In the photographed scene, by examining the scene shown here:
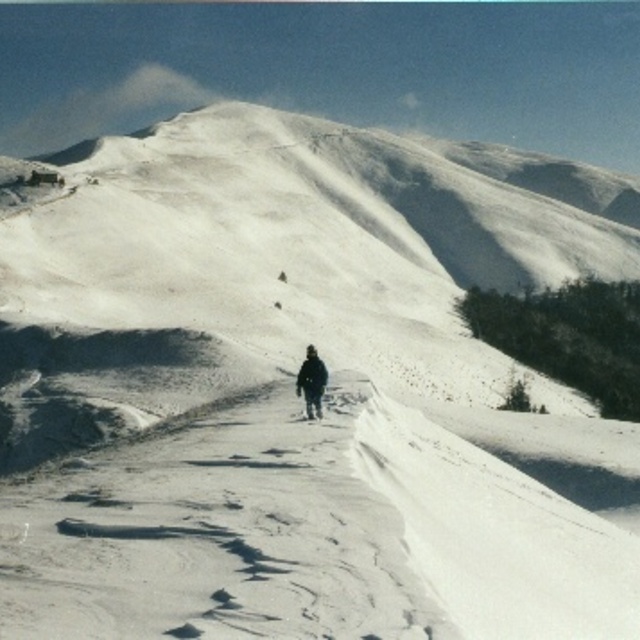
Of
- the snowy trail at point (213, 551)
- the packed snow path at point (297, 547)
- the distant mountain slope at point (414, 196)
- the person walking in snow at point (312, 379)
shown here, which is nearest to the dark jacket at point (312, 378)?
the person walking in snow at point (312, 379)

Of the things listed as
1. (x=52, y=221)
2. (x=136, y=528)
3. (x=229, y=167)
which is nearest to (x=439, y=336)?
(x=52, y=221)

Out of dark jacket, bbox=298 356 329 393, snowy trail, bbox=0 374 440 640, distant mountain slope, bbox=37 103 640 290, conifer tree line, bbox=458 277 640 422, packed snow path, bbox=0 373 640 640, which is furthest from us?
distant mountain slope, bbox=37 103 640 290

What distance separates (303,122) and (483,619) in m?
180

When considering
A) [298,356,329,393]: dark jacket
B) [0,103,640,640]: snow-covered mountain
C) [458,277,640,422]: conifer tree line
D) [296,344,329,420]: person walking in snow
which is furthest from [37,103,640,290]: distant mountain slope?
[298,356,329,393]: dark jacket

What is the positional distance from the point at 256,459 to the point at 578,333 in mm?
73343

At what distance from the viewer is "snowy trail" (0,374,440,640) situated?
750cm

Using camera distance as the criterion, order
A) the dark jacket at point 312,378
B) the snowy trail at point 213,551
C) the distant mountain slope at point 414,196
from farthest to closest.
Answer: the distant mountain slope at point 414,196
the dark jacket at point 312,378
the snowy trail at point 213,551

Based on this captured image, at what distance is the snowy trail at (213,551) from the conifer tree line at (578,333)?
132 ft

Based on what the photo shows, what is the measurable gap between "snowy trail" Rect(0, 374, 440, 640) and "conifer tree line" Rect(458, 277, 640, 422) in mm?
40341

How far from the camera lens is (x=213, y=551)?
9320 millimetres

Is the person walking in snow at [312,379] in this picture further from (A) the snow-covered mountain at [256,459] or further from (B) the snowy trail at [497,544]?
(B) the snowy trail at [497,544]

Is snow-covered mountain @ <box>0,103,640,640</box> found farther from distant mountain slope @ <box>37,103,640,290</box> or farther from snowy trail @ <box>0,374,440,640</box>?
distant mountain slope @ <box>37,103,640,290</box>

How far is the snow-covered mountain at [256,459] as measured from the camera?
8.26 metres

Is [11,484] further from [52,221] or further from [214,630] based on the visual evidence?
[52,221]
